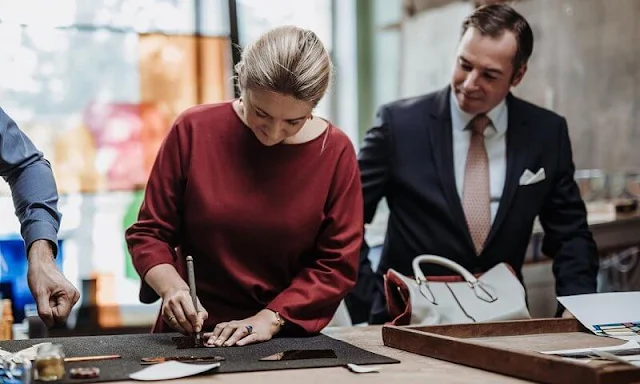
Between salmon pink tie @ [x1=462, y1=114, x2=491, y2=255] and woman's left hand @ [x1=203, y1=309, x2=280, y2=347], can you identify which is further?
salmon pink tie @ [x1=462, y1=114, x2=491, y2=255]

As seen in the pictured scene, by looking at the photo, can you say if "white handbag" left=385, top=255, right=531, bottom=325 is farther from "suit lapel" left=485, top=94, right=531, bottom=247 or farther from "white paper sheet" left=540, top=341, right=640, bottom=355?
"white paper sheet" left=540, top=341, right=640, bottom=355

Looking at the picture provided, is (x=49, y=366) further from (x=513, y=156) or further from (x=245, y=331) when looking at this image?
(x=513, y=156)

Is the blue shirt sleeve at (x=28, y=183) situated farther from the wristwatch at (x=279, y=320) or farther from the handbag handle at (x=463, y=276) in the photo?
the handbag handle at (x=463, y=276)

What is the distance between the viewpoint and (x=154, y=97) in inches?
298

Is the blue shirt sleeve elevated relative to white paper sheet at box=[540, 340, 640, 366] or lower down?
elevated

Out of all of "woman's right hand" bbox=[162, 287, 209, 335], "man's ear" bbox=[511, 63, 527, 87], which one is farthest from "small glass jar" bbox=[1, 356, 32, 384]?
"man's ear" bbox=[511, 63, 527, 87]

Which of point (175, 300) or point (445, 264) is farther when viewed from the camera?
point (445, 264)

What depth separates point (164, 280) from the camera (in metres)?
2.38

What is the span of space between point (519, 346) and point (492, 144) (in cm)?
94

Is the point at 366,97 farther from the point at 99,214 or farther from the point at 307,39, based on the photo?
the point at 307,39

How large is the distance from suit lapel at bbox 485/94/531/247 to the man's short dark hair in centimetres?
14

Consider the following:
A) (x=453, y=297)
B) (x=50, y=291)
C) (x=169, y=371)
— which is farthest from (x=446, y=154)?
(x=169, y=371)

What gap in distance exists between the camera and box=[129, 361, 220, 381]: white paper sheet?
181cm

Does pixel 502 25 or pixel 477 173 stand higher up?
pixel 502 25
